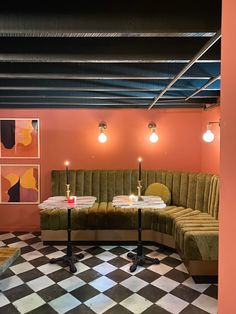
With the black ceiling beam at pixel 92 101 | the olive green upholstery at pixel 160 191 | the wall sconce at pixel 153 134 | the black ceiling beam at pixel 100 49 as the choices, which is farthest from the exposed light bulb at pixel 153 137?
the black ceiling beam at pixel 100 49

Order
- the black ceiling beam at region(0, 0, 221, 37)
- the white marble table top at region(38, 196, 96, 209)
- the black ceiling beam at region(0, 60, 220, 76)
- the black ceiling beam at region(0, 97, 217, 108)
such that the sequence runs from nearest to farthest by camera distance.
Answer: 1. the black ceiling beam at region(0, 0, 221, 37)
2. the black ceiling beam at region(0, 60, 220, 76)
3. the white marble table top at region(38, 196, 96, 209)
4. the black ceiling beam at region(0, 97, 217, 108)

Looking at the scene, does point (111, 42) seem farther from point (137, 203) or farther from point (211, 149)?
point (211, 149)

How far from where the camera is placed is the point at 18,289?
9.12 feet

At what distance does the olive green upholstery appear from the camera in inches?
167

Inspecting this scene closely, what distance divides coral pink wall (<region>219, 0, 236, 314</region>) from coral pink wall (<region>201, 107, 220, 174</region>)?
3.10 m

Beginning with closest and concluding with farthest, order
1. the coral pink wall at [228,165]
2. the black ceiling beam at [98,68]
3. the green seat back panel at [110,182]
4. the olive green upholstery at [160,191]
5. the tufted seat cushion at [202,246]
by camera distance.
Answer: the coral pink wall at [228,165] → the black ceiling beam at [98,68] → the tufted seat cushion at [202,246] → the olive green upholstery at [160,191] → the green seat back panel at [110,182]

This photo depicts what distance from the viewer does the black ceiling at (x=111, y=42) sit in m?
1.52

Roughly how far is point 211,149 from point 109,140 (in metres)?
1.84

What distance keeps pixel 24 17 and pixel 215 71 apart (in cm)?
184

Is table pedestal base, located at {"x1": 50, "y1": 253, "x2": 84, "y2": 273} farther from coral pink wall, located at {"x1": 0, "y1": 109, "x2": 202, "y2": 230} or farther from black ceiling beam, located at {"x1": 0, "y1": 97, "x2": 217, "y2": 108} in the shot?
black ceiling beam, located at {"x1": 0, "y1": 97, "x2": 217, "y2": 108}

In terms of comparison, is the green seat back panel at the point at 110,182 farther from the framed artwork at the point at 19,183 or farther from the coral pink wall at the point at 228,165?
the coral pink wall at the point at 228,165

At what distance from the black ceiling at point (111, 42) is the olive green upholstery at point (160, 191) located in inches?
73.9

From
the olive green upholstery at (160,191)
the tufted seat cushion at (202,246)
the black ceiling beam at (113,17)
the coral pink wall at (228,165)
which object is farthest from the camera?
the olive green upholstery at (160,191)

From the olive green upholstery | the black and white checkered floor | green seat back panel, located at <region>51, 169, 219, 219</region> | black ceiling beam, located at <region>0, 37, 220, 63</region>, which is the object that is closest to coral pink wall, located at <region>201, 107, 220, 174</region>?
green seat back panel, located at <region>51, 169, 219, 219</region>
